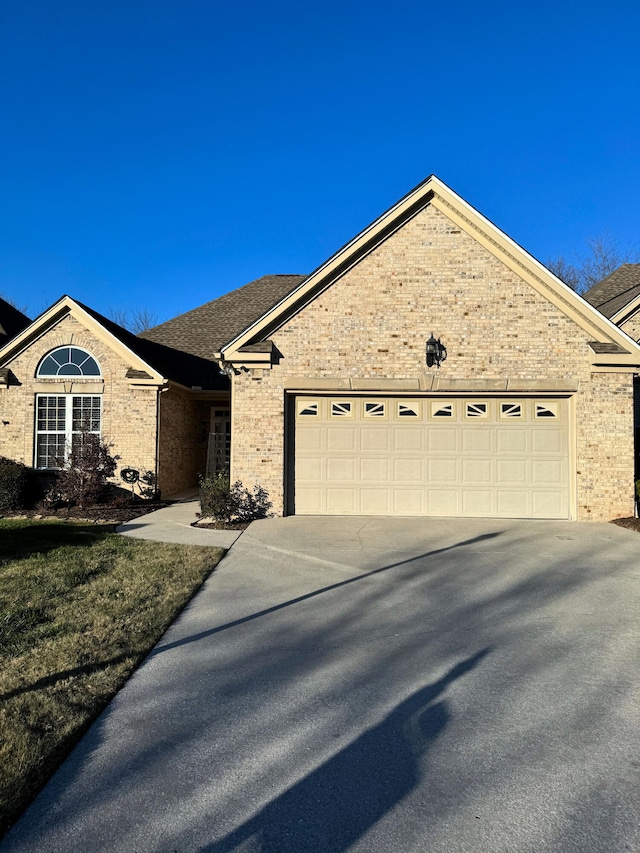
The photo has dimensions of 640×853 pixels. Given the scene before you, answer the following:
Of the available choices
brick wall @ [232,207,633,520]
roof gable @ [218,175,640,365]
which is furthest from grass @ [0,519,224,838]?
roof gable @ [218,175,640,365]

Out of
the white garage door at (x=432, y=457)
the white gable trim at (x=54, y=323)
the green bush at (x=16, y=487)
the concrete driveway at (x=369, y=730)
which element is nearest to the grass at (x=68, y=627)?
the concrete driveway at (x=369, y=730)

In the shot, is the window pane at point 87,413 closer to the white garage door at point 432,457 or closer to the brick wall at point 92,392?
the brick wall at point 92,392

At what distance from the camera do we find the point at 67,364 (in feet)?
47.3

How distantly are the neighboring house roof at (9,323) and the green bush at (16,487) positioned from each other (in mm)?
7629

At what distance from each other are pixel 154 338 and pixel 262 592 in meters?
14.3

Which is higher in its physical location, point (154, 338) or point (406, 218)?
point (406, 218)

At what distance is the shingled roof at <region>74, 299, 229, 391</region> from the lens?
574 inches

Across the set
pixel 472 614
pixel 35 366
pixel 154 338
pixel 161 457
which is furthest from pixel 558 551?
pixel 154 338

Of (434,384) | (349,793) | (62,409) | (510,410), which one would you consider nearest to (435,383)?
(434,384)

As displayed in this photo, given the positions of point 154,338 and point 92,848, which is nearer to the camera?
point 92,848

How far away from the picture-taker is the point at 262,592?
6309 millimetres

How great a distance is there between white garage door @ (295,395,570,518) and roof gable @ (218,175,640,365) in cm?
161

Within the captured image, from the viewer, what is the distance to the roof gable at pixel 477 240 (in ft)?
36.2

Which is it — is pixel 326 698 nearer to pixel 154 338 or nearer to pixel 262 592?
pixel 262 592
